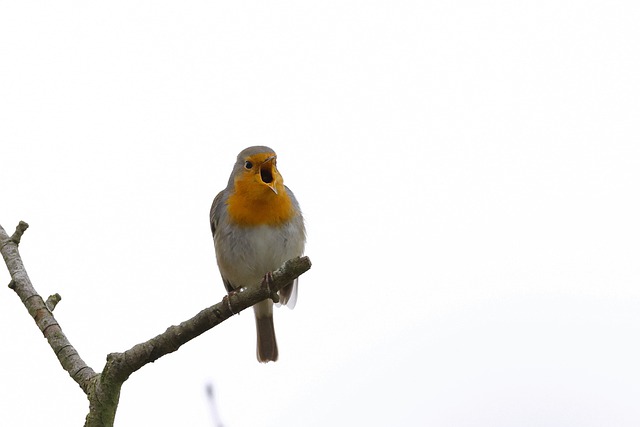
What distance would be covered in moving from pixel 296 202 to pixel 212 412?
12.5 feet

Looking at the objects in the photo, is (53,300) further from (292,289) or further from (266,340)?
(266,340)

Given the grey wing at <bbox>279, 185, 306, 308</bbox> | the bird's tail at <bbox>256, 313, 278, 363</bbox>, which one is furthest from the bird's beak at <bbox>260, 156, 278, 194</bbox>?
the bird's tail at <bbox>256, 313, 278, 363</bbox>

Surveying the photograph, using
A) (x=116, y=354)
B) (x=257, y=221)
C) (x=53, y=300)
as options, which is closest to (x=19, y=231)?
(x=53, y=300)

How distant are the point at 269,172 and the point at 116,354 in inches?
106

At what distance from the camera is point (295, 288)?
661 centimetres

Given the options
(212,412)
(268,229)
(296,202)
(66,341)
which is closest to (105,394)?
(66,341)

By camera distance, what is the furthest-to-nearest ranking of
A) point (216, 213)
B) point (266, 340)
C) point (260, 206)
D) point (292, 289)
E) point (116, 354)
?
point (266, 340)
point (292, 289)
point (216, 213)
point (260, 206)
point (116, 354)

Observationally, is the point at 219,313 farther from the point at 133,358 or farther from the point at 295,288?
the point at 295,288

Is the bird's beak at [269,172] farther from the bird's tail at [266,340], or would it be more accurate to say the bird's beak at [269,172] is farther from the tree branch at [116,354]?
the tree branch at [116,354]

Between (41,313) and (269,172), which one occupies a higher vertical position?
(269,172)

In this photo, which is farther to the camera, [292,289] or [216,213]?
[292,289]

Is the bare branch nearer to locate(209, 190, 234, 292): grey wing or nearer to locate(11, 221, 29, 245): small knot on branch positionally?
locate(11, 221, 29, 245): small knot on branch

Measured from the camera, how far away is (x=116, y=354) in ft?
11.2

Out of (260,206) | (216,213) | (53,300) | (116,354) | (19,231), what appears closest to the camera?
(116,354)
